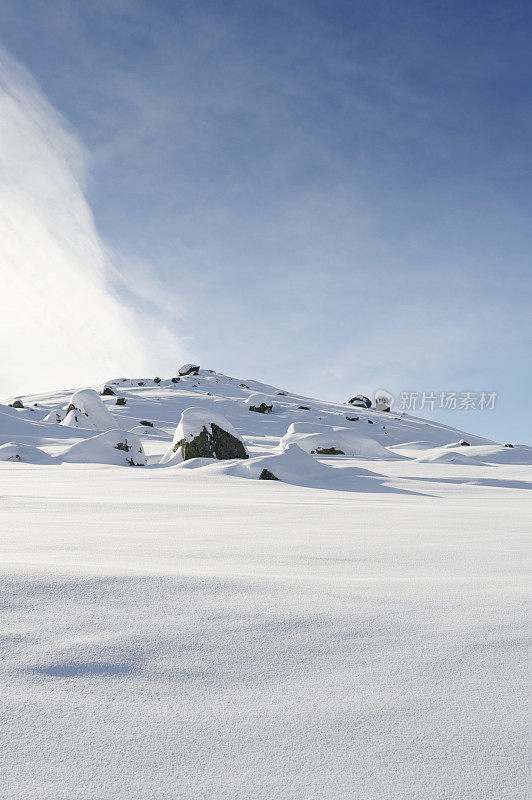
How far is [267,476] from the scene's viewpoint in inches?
203

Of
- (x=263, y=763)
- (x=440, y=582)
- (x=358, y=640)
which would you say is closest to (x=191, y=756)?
(x=263, y=763)

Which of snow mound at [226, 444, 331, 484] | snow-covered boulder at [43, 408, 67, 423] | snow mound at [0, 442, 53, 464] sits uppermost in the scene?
snow-covered boulder at [43, 408, 67, 423]

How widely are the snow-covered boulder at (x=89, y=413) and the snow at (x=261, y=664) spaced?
1282 cm

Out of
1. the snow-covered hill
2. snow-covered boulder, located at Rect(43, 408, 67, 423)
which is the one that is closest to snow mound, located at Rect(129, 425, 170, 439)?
the snow-covered hill

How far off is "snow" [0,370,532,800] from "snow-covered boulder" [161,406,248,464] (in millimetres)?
5387

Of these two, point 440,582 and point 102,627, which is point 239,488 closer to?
point 440,582

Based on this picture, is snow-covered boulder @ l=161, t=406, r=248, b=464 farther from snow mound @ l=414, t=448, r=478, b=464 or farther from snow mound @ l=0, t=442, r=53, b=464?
snow mound @ l=414, t=448, r=478, b=464

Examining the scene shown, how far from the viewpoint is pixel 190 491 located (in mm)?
4012

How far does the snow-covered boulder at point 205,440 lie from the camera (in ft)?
25.3

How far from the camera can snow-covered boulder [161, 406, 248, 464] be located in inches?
304

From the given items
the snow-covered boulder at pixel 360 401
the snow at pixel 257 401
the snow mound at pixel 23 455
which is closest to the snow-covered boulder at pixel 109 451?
the snow mound at pixel 23 455

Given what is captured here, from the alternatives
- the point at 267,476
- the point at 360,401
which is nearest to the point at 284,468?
the point at 267,476

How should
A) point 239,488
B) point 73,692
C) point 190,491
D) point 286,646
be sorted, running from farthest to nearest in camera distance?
point 239,488 → point 190,491 → point 286,646 → point 73,692

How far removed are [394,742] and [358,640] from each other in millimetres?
312
